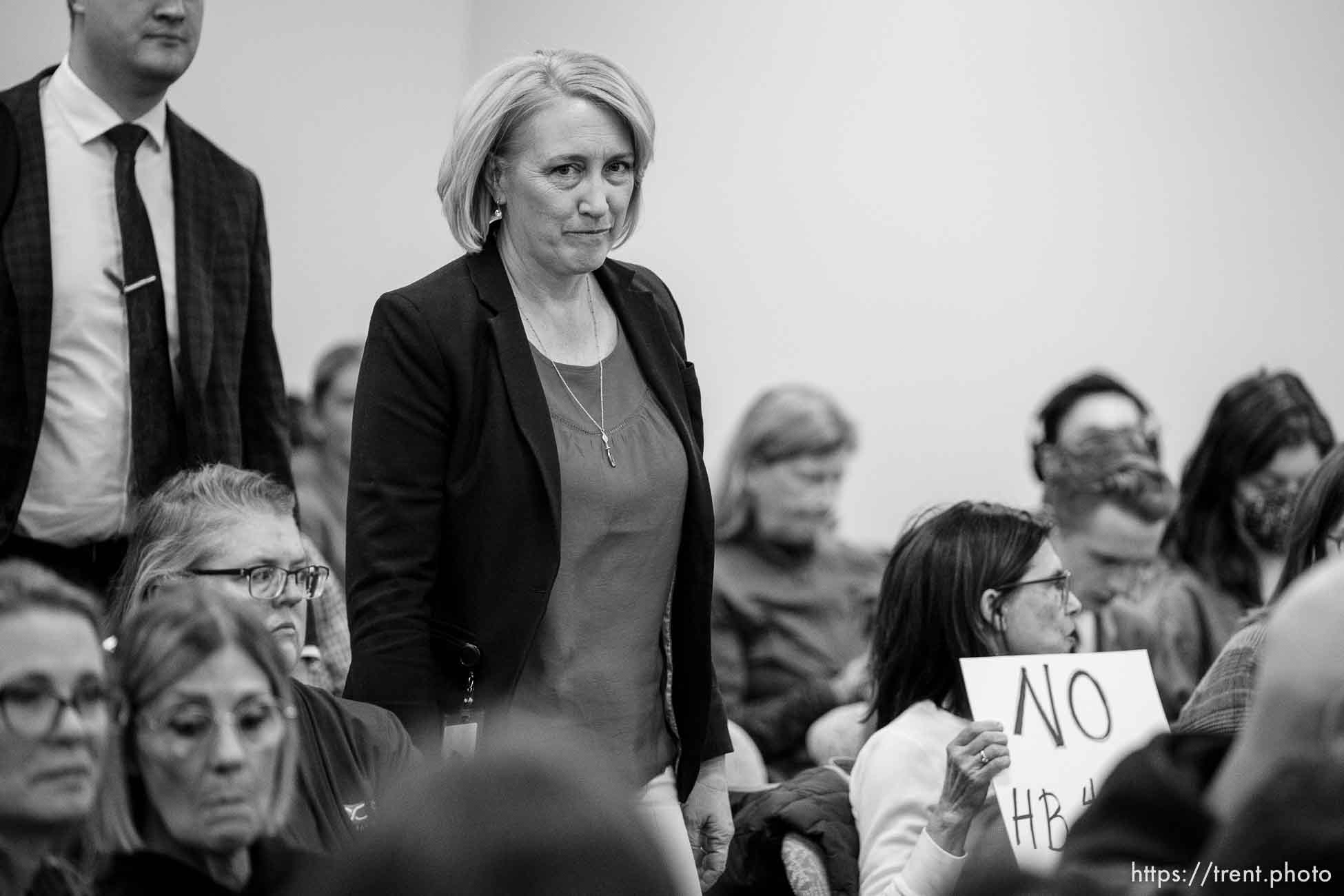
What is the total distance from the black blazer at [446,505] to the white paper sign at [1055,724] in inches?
26.8

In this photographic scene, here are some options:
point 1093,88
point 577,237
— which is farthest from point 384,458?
point 1093,88

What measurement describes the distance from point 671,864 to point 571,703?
147 cm

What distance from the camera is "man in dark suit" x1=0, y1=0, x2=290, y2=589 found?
2916mm

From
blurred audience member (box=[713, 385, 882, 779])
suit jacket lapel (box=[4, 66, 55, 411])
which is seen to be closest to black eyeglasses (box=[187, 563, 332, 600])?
suit jacket lapel (box=[4, 66, 55, 411])

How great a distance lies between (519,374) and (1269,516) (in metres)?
2.73

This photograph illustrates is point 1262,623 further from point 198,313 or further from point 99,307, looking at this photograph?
point 99,307

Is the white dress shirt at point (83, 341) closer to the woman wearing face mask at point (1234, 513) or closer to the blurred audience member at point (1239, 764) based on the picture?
the blurred audience member at point (1239, 764)

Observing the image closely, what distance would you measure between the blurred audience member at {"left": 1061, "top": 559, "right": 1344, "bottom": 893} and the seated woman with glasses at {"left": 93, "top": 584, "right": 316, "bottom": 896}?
79 centimetres

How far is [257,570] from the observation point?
8.71 ft

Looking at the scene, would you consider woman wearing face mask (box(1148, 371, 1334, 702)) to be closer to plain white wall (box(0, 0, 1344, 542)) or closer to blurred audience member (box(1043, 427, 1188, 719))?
blurred audience member (box(1043, 427, 1188, 719))

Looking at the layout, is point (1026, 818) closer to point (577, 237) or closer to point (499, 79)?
point (577, 237)

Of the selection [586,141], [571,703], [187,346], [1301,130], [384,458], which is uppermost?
[1301,130]

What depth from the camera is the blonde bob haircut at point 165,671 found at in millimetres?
1854

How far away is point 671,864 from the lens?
117 cm
